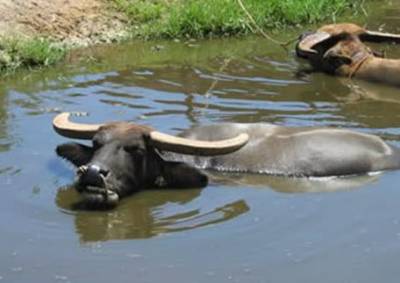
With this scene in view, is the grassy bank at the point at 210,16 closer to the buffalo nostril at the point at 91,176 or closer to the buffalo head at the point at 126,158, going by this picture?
the buffalo head at the point at 126,158

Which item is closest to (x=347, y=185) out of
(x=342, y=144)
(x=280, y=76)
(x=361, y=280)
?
(x=342, y=144)

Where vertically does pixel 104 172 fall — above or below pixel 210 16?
above

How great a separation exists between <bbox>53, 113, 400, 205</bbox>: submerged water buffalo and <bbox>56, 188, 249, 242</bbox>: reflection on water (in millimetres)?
99

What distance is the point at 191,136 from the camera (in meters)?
7.00

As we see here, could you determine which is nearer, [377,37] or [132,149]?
[132,149]

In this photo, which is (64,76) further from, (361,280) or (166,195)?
(361,280)

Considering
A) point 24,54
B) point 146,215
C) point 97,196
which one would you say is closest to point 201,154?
point 146,215

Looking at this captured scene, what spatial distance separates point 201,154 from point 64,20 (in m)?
5.42

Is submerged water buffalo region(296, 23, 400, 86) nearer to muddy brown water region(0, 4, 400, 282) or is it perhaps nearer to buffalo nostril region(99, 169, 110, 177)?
muddy brown water region(0, 4, 400, 282)

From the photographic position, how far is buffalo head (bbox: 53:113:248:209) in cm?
614

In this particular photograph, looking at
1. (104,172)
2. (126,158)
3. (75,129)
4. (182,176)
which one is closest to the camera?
(104,172)

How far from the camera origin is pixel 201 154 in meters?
6.45

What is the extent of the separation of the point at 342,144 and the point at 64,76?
3.65 meters

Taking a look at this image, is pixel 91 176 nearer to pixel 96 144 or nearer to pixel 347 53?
pixel 96 144
